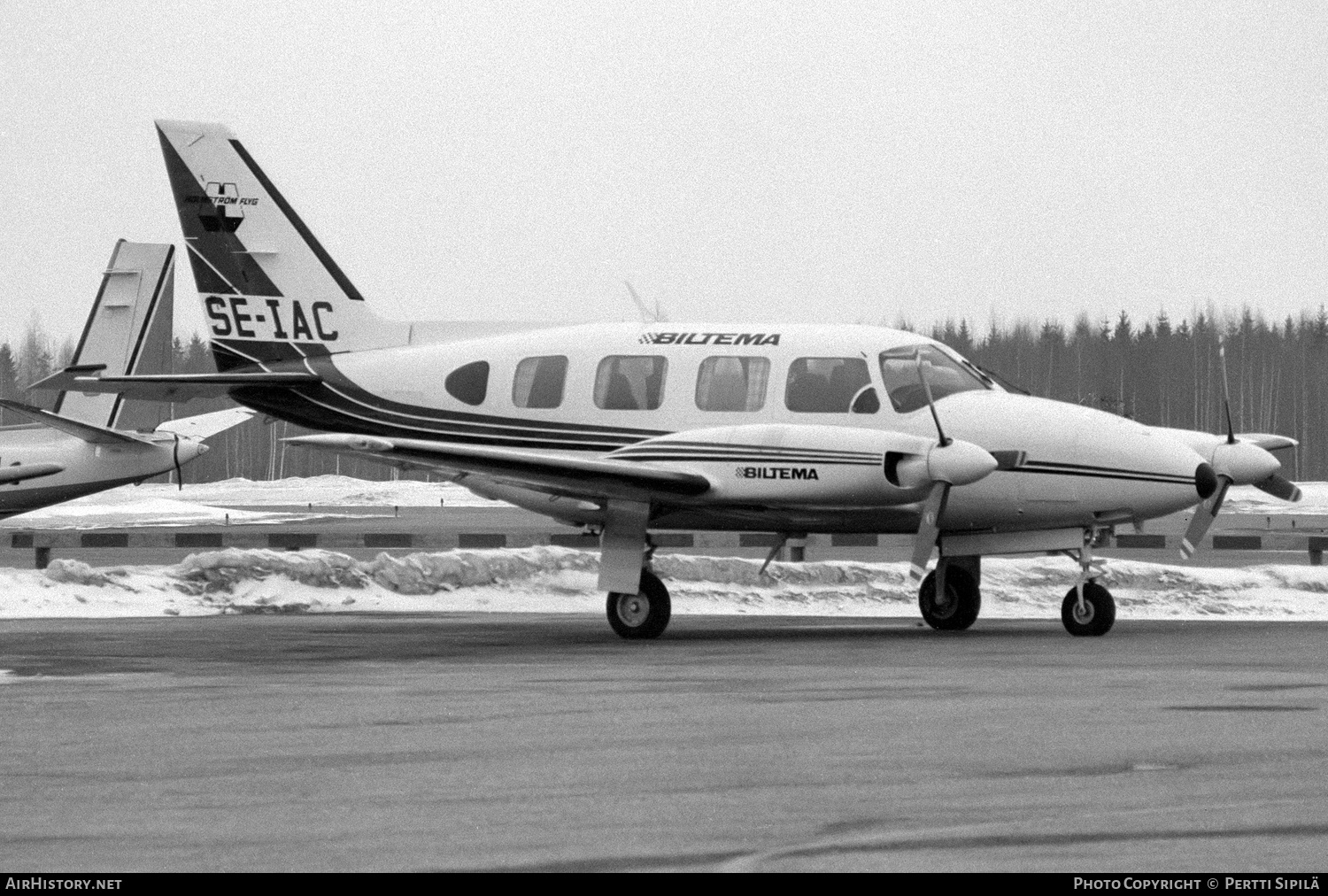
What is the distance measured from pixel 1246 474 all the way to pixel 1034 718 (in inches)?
349

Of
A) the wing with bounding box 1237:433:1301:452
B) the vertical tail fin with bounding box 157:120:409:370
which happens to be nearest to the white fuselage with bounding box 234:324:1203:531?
the vertical tail fin with bounding box 157:120:409:370

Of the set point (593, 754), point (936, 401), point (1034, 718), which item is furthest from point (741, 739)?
point (936, 401)

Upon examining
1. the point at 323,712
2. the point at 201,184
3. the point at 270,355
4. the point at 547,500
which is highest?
the point at 201,184

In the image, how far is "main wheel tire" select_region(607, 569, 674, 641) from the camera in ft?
62.2

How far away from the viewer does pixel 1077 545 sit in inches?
746

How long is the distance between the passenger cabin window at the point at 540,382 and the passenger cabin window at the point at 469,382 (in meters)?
0.36

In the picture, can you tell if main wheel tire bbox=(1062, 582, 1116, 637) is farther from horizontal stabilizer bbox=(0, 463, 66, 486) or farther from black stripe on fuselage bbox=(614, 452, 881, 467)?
horizontal stabilizer bbox=(0, 463, 66, 486)

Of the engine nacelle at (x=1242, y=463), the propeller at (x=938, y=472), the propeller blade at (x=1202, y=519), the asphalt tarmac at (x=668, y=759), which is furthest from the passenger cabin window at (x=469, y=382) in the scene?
the engine nacelle at (x=1242, y=463)

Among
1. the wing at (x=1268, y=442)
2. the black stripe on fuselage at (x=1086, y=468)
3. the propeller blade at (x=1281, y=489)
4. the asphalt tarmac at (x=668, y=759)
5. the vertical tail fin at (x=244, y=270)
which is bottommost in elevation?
the asphalt tarmac at (x=668, y=759)

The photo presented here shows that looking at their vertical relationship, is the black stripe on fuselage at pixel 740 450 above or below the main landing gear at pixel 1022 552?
above

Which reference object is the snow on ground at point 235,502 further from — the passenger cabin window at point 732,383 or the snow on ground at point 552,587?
the passenger cabin window at point 732,383

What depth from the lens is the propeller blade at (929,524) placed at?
58.6 ft

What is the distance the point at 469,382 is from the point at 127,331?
11989mm
